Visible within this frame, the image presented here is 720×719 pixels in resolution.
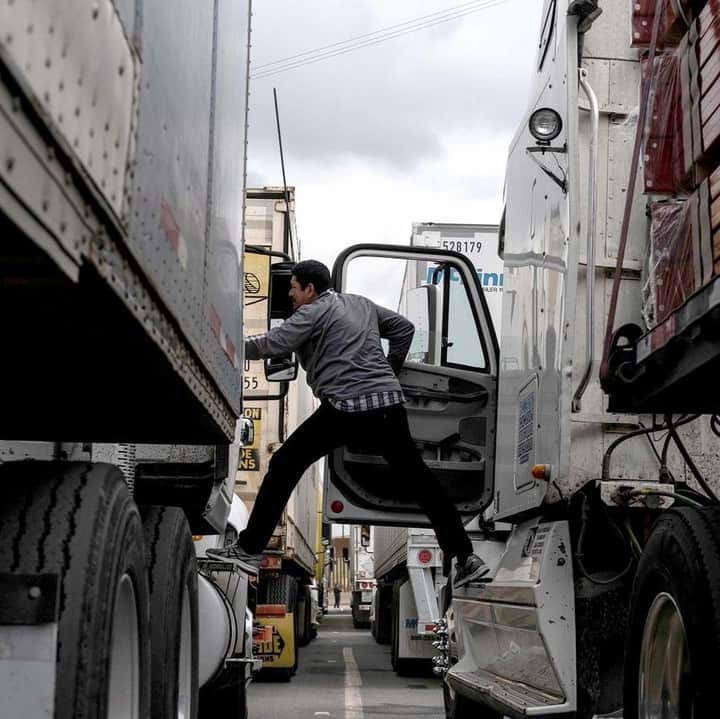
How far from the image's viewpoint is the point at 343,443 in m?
6.38

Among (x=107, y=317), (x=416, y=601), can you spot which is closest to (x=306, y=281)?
(x=107, y=317)

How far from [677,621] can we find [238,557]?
319 cm

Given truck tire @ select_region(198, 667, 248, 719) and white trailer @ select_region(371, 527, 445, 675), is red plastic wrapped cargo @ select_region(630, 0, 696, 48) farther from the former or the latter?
white trailer @ select_region(371, 527, 445, 675)

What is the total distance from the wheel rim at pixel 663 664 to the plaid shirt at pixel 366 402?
8.34ft

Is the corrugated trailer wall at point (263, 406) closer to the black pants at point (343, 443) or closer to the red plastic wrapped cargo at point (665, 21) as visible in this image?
the black pants at point (343, 443)

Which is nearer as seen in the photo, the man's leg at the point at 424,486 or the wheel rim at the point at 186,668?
the wheel rim at the point at 186,668

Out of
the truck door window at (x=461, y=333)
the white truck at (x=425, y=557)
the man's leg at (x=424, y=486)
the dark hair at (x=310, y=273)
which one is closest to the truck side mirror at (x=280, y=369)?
the dark hair at (x=310, y=273)

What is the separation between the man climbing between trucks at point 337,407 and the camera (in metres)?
6.21

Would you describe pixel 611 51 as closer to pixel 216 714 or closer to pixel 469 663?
pixel 469 663

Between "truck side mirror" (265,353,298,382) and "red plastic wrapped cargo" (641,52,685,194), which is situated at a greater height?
"red plastic wrapped cargo" (641,52,685,194)

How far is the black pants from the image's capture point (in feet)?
20.4

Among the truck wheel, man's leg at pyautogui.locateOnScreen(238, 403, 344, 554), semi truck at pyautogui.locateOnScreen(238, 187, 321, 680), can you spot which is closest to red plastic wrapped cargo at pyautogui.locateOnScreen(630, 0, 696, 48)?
the truck wheel

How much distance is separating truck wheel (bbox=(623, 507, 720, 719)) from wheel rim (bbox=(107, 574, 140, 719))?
4.71ft

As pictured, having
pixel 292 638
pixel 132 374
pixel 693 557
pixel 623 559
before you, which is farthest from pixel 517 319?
pixel 292 638
